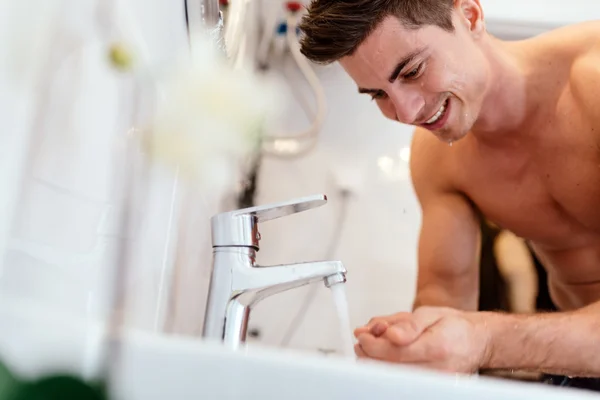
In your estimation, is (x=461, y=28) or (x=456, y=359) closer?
(x=456, y=359)

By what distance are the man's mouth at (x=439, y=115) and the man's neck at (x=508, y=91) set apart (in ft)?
0.38

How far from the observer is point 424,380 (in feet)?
0.87

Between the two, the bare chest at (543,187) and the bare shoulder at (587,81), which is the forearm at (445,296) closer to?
the bare chest at (543,187)

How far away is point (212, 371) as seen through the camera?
272 millimetres

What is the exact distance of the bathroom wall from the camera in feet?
3.61

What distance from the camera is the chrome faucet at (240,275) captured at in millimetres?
452

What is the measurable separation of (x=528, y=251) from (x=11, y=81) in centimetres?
108

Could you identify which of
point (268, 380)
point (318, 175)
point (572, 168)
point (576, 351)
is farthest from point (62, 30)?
point (318, 175)

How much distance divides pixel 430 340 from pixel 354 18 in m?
0.41

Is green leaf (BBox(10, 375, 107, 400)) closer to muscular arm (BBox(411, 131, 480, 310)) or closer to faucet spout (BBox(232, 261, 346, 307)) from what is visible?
faucet spout (BBox(232, 261, 346, 307))

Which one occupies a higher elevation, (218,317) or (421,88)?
(421,88)

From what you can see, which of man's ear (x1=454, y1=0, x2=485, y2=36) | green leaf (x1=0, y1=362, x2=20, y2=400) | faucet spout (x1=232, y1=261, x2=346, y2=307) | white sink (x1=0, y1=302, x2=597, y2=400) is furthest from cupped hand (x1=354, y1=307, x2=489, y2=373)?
man's ear (x1=454, y1=0, x2=485, y2=36)

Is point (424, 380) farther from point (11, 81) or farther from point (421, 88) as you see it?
point (421, 88)

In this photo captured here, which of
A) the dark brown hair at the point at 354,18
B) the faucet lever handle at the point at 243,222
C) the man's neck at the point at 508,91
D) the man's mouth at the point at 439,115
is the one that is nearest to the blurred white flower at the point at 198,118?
the faucet lever handle at the point at 243,222
